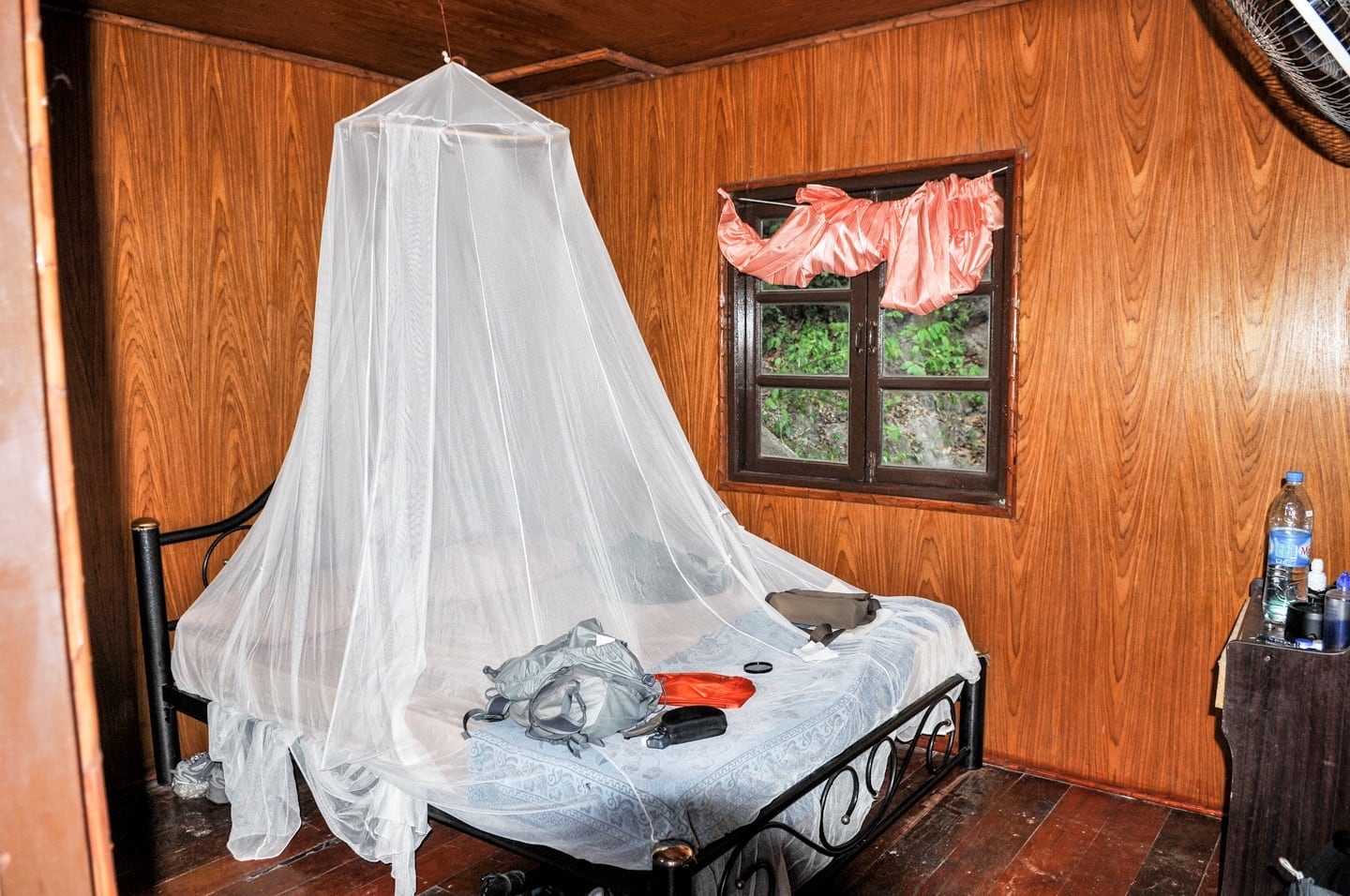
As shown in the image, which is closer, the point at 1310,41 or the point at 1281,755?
the point at 1310,41

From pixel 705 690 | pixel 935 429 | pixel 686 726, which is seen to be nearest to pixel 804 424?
pixel 935 429

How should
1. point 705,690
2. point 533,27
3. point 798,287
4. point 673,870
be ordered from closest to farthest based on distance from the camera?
point 673,870 → point 705,690 → point 533,27 → point 798,287

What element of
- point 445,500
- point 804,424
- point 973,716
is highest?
point 804,424

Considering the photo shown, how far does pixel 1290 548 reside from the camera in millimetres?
2564

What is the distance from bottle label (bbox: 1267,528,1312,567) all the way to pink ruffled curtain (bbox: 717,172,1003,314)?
1301 mm

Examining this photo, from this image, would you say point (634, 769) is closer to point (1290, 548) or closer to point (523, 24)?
point (1290, 548)

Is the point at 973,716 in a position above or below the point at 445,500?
below

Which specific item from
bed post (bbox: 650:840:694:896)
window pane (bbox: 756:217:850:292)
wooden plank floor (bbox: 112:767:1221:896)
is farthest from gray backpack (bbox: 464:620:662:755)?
window pane (bbox: 756:217:850:292)

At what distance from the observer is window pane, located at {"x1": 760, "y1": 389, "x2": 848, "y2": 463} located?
3896 millimetres

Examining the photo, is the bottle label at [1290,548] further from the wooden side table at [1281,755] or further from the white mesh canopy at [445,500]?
the white mesh canopy at [445,500]

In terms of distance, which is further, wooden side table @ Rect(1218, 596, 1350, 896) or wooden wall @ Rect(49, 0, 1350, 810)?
wooden wall @ Rect(49, 0, 1350, 810)

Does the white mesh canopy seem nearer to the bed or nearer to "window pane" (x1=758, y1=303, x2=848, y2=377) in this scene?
the bed

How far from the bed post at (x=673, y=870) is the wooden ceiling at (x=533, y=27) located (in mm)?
2686

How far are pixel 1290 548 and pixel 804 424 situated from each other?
1834 mm
